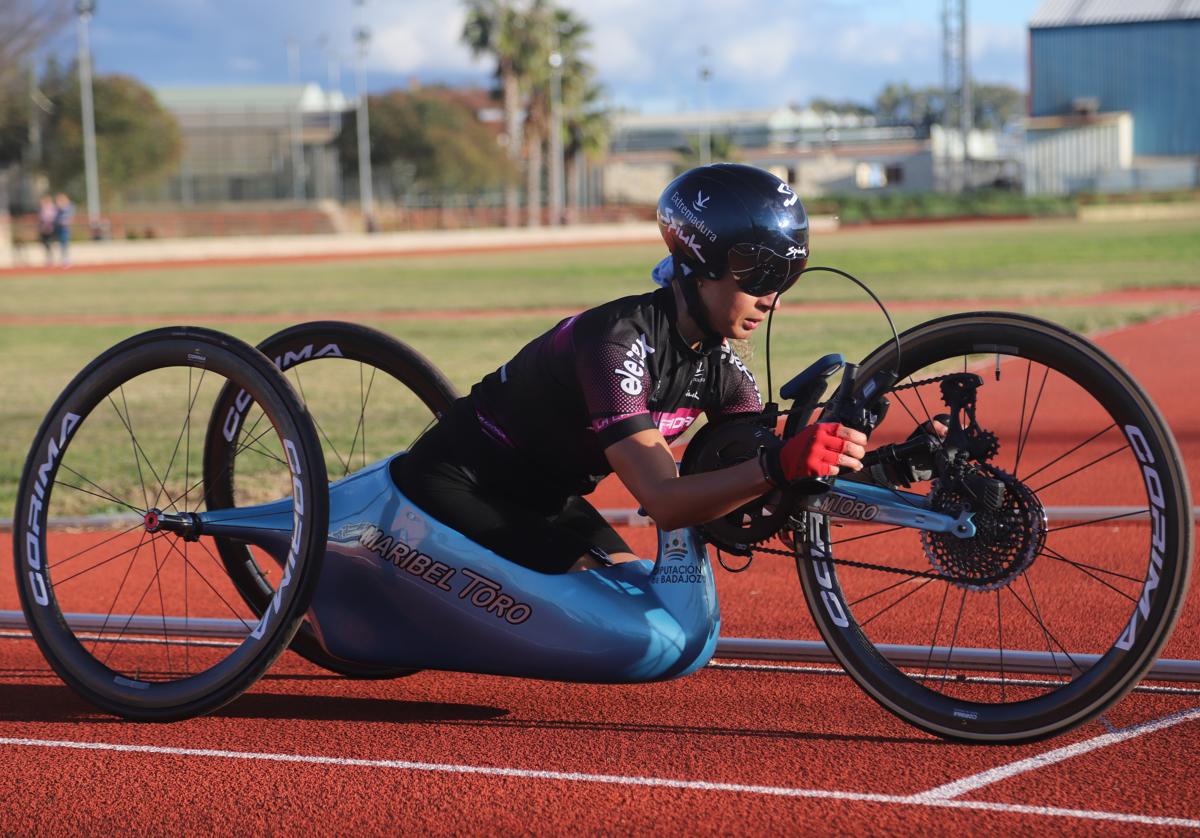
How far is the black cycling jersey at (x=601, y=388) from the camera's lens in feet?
12.3

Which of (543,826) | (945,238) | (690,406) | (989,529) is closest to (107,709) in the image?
(543,826)

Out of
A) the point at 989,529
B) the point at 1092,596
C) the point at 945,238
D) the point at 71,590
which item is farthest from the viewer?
the point at 945,238

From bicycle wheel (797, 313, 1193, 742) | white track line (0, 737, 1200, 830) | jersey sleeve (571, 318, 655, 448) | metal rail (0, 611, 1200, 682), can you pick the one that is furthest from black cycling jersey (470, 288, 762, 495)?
white track line (0, 737, 1200, 830)

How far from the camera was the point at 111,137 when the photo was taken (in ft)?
222

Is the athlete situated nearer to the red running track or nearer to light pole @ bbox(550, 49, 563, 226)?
the red running track

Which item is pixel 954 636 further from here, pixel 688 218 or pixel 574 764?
pixel 688 218

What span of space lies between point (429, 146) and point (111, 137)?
614 inches

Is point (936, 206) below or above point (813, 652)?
above

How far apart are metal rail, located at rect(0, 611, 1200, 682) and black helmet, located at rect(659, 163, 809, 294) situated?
1.08 meters

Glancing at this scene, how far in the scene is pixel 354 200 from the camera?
80.4 metres

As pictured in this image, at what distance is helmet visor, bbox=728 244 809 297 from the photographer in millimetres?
3869

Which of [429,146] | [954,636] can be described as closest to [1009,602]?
[954,636]

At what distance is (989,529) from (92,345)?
15963 millimetres

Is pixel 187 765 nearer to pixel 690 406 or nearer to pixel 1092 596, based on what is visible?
pixel 690 406
